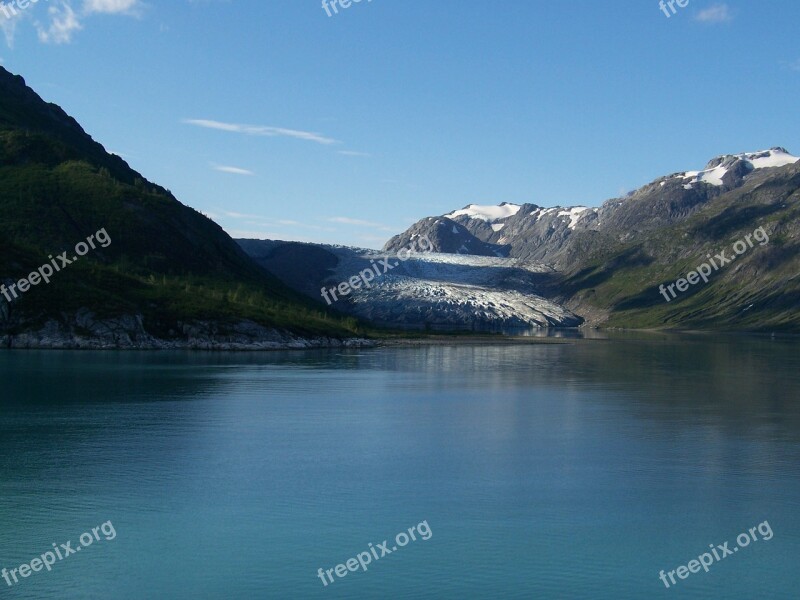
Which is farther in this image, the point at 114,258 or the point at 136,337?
the point at 114,258

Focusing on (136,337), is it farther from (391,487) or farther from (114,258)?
(391,487)

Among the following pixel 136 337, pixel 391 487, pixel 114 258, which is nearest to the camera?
pixel 391 487

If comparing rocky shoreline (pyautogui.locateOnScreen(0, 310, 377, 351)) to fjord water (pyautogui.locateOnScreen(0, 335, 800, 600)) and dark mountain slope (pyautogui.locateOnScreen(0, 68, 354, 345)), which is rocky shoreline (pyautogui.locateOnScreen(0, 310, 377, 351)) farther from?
fjord water (pyautogui.locateOnScreen(0, 335, 800, 600))

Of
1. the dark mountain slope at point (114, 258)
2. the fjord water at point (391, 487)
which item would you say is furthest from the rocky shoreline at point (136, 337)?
the fjord water at point (391, 487)

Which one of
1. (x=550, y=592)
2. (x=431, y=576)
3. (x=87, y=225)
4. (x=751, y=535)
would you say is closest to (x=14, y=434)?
(x=431, y=576)

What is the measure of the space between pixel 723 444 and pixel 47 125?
161599 mm

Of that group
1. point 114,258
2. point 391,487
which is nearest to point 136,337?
point 114,258

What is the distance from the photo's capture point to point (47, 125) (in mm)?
175250

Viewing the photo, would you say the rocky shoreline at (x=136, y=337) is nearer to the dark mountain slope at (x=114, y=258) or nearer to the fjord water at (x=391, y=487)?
the dark mountain slope at (x=114, y=258)

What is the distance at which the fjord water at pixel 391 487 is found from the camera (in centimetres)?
2506

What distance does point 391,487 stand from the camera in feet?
115

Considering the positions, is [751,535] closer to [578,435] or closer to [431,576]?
[431,576]

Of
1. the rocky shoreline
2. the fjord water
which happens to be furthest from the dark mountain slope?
the fjord water

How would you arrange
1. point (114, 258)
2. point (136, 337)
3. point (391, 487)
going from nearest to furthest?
point (391, 487) → point (136, 337) → point (114, 258)
